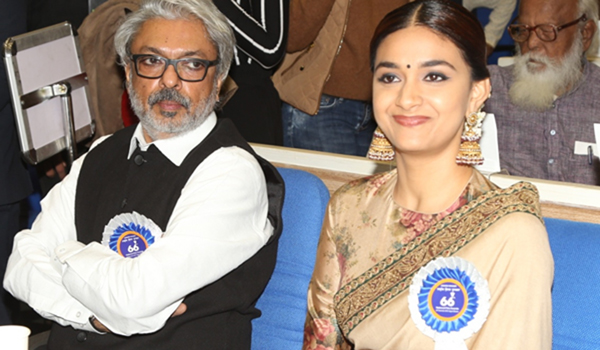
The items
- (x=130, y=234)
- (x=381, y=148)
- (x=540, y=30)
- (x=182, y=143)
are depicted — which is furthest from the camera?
(x=540, y=30)

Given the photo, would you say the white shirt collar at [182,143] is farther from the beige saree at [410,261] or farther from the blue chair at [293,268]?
the beige saree at [410,261]

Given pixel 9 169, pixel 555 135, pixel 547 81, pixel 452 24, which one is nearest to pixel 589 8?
pixel 547 81

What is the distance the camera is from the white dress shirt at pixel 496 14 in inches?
146

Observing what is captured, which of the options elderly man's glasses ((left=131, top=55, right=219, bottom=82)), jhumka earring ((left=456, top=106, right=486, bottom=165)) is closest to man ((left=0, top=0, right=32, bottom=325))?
elderly man's glasses ((left=131, top=55, right=219, bottom=82))

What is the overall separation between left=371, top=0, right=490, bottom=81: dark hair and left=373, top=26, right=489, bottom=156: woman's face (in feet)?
0.05

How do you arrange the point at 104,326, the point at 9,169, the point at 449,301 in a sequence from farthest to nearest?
the point at 9,169 < the point at 104,326 < the point at 449,301

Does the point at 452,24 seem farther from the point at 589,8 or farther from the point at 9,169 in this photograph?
the point at 9,169

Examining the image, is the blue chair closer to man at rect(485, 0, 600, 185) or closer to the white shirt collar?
the white shirt collar

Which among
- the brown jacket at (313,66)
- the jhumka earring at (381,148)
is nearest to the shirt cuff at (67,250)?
the jhumka earring at (381,148)

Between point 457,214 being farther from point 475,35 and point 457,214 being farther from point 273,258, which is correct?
point 273,258

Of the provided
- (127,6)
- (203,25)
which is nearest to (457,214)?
(203,25)

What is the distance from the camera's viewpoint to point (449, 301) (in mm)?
1633

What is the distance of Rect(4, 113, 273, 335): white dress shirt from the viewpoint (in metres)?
1.86

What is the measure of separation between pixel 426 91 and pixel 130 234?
94 centimetres
